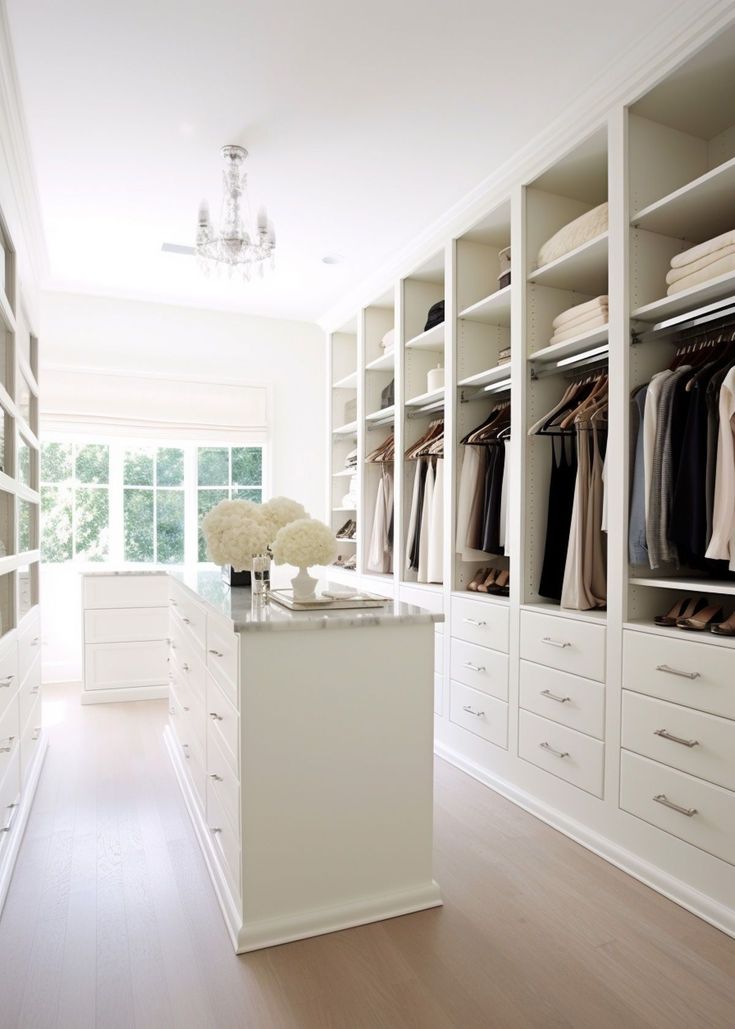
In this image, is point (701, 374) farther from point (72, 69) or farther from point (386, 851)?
point (72, 69)

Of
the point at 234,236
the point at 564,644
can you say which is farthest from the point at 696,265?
the point at 234,236

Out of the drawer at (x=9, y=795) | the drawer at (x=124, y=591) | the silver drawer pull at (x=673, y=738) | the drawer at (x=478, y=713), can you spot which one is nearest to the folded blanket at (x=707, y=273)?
the silver drawer pull at (x=673, y=738)

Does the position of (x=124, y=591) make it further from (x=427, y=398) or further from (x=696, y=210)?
(x=696, y=210)

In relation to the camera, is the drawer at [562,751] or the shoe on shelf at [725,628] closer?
the shoe on shelf at [725,628]

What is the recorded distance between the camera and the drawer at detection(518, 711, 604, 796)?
2.52 meters

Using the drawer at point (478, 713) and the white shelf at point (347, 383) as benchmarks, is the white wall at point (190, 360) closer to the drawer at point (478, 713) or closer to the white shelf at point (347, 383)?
the white shelf at point (347, 383)

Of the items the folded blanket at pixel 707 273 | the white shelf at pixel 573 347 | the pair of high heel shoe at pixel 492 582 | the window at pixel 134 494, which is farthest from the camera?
the window at pixel 134 494

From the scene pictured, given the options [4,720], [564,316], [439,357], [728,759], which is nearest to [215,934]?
[4,720]

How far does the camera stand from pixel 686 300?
226cm

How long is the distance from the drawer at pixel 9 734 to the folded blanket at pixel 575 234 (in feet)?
9.09

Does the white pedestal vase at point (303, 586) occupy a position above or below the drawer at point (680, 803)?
above

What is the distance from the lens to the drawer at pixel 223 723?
195 centimetres

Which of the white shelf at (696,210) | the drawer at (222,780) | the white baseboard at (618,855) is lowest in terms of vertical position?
the white baseboard at (618,855)

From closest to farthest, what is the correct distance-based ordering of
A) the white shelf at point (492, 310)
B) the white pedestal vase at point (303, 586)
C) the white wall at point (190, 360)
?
the white pedestal vase at point (303, 586) < the white shelf at point (492, 310) < the white wall at point (190, 360)
